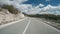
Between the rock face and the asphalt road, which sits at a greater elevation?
the asphalt road

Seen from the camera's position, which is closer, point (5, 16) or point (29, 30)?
point (29, 30)

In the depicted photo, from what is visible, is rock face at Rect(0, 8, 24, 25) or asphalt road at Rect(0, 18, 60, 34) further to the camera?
rock face at Rect(0, 8, 24, 25)

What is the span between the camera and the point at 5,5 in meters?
95.3

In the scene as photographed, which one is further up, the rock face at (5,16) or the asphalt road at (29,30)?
the asphalt road at (29,30)

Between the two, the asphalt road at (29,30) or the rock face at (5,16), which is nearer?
the asphalt road at (29,30)

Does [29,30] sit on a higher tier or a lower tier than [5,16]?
higher
